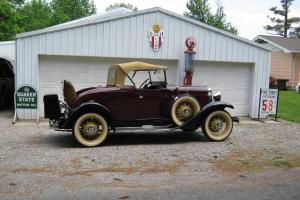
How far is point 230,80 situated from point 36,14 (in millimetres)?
46647

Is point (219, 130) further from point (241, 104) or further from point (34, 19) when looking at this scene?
point (34, 19)

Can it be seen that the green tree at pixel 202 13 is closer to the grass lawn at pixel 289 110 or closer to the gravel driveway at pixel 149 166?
the grass lawn at pixel 289 110

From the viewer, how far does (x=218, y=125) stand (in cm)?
1098

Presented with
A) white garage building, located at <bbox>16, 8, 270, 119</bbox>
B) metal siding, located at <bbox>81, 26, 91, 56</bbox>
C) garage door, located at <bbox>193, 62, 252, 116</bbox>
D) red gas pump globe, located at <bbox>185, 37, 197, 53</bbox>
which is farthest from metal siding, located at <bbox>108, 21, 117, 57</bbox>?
garage door, located at <bbox>193, 62, 252, 116</bbox>

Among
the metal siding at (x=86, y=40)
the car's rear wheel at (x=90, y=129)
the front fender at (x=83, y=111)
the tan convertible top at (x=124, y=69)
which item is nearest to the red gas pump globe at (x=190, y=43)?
the metal siding at (x=86, y=40)

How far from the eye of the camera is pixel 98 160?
8617 millimetres

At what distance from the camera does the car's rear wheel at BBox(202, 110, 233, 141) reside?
1082 cm

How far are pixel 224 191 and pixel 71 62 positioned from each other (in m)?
9.47

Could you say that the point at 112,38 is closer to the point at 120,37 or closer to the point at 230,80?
the point at 120,37

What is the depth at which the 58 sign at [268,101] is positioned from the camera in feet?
50.8

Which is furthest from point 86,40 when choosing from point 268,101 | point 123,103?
point 268,101

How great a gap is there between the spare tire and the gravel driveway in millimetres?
597

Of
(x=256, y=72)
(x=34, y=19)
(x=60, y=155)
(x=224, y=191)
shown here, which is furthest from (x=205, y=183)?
(x=34, y=19)

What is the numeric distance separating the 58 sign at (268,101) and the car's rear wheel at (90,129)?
7.28m
